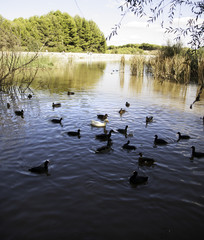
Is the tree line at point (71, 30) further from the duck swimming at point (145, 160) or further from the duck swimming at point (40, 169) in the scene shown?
the duck swimming at point (145, 160)

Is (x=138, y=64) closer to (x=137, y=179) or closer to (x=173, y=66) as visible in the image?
(x=173, y=66)

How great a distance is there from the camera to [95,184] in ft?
18.9

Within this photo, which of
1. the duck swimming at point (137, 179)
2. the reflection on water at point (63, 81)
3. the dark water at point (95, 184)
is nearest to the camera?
the dark water at point (95, 184)

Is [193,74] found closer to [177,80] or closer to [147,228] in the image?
[177,80]

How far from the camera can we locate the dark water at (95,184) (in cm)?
430

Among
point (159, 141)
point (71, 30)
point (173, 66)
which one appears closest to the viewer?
point (159, 141)

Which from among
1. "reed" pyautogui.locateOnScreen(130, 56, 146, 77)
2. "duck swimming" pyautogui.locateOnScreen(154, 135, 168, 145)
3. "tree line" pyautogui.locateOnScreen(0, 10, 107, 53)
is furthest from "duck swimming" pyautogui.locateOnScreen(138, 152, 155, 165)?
"tree line" pyautogui.locateOnScreen(0, 10, 107, 53)

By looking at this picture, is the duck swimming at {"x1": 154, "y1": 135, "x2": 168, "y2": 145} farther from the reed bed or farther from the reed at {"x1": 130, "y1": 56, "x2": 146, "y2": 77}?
the reed at {"x1": 130, "y1": 56, "x2": 146, "y2": 77}

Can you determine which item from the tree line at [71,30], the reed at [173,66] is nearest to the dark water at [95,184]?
the reed at [173,66]

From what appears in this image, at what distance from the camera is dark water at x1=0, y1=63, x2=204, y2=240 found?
4.30 m

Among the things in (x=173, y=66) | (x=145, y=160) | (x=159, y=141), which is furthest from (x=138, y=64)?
(x=145, y=160)

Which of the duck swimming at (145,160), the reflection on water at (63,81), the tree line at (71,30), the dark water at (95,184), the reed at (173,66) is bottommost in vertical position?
the dark water at (95,184)

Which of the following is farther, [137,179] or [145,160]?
[145,160]

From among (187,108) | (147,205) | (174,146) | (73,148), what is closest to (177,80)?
(187,108)
